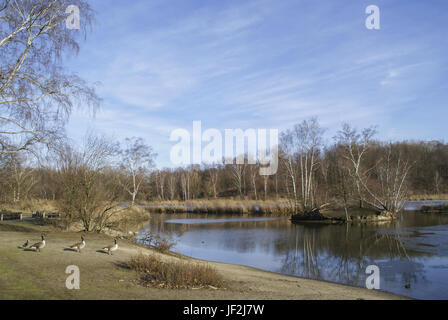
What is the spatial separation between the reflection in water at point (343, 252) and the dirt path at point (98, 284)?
2129 mm

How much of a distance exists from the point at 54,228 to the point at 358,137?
2982cm

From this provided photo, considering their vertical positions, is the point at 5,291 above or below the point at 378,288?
above

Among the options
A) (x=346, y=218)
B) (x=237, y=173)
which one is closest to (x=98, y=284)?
(x=346, y=218)

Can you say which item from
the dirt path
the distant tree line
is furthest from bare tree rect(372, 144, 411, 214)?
the dirt path

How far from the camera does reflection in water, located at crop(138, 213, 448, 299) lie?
38.1 feet

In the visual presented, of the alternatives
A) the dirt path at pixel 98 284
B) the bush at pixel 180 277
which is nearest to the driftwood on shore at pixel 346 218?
the dirt path at pixel 98 284

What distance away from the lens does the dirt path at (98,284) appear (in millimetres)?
6945

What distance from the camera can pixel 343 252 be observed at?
54.3ft

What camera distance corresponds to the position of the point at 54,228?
1762cm

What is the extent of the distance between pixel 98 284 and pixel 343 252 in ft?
41.0
